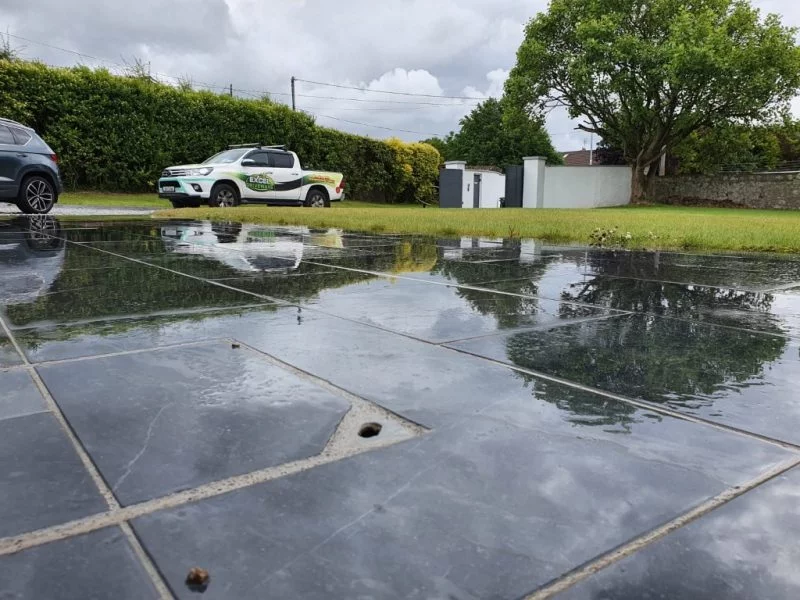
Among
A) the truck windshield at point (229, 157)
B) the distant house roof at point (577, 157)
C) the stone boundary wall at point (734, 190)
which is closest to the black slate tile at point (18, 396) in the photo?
the truck windshield at point (229, 157)

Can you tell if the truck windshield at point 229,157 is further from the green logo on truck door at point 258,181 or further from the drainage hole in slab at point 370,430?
the drainage hole in slab at point 370,430

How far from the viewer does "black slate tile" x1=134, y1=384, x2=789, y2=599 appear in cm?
100

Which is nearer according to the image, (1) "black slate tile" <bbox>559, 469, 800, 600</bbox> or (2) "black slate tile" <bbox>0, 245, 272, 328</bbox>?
(1) "black slate tile" <bbox>559, 469, 800, 600</bbox>

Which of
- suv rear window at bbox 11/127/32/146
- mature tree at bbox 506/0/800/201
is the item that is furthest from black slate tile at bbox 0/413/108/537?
mature tree at bbox 506/0/800/201

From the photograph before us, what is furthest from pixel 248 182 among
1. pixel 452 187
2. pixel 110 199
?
pixel 452 187

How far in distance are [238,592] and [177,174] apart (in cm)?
1509

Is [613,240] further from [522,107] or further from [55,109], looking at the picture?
[522,107]

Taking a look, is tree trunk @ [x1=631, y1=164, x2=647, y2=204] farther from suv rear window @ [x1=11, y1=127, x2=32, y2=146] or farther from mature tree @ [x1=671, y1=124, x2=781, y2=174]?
suv rear window @ [x1=11, y1=127, x2=32, y2=146]

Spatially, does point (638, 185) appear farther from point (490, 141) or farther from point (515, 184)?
point (490, 141)

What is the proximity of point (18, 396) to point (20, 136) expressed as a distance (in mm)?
10694

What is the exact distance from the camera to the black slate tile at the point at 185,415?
53.3 inches

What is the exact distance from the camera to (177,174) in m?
14.8

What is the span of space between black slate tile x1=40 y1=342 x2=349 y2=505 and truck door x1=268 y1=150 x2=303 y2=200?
47.3 feet

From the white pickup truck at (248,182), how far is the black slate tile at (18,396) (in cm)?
1339
